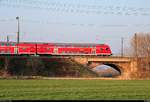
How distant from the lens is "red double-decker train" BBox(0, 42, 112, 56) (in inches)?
3106

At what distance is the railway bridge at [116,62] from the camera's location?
83981 millimetres

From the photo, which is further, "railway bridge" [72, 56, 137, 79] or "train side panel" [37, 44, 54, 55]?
"railway bridge" [72, 56, 137, 79]

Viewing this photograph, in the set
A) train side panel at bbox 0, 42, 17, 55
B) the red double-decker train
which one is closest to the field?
train side panel at bbox 0, 42, 17, 55

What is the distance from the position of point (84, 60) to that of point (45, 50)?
34.3 ft

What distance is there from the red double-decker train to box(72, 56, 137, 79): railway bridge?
1.60 meters

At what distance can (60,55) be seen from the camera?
83.2 m

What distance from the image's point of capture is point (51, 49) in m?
80.9

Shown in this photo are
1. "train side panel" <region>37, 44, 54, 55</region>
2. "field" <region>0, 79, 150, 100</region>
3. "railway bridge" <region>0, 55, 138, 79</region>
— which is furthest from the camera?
"railway bridge" <region>0, 55, 138, 79</region>

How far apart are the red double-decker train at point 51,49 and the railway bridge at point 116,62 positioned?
5.24 feet

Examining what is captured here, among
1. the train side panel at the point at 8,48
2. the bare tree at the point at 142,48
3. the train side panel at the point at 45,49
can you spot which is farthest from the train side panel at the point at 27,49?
the bare tree at the point at 142,48

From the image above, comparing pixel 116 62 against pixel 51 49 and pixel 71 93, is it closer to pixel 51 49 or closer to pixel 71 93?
pixel 51 49

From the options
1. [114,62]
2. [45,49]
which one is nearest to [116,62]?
[114,62]

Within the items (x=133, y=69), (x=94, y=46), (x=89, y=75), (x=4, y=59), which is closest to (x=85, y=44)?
(x=94, y=46)

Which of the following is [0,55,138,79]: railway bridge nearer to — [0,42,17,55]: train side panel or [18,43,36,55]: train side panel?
[0,42,17,55]: train side panel
